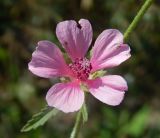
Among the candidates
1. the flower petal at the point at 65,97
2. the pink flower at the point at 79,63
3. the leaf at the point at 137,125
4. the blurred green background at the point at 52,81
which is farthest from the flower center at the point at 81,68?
the leaf at the point at 137,125

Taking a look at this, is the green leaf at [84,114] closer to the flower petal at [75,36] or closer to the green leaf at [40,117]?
the green leaf at [40,117]

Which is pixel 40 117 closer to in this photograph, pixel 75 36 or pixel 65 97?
pixel 65 97

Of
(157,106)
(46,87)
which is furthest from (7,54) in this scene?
(157,106)

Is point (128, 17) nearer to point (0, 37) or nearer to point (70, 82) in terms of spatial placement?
point (0, 37)

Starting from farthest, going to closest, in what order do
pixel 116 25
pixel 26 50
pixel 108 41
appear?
pixel 26 50 → pixel 116 25 → pixel 108 41

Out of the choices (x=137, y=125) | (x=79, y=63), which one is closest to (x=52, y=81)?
(x=137, y=125)

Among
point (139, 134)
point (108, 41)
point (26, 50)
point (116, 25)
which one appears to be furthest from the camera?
point (26, 50)
